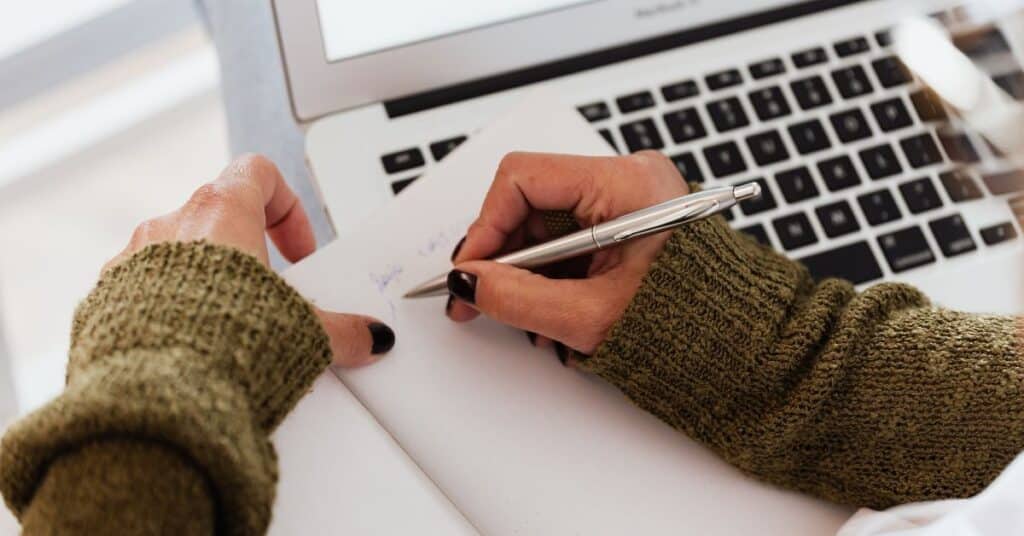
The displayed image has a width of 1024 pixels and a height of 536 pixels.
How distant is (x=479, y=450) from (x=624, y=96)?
23cm

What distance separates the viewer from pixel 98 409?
0.28 m

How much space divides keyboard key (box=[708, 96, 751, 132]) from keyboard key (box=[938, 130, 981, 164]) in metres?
0.12

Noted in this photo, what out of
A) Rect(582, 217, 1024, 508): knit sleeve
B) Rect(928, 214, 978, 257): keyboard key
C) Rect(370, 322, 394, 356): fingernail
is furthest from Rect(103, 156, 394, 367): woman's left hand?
Rect(928, 214, 978, 257): keyboard key

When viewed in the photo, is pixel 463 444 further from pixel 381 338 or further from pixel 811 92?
pixel 811 92

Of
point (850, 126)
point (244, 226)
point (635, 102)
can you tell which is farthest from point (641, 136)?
point (244, 226)

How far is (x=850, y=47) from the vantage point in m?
0.54

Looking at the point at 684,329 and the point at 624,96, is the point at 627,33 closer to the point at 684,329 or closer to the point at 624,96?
the point at 624,96

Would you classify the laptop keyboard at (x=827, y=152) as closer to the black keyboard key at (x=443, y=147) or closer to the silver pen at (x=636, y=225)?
the black keyboard key at (x=443, y=147)

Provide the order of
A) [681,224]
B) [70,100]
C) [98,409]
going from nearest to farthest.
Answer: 1. [98,409]
2. [681,224]
3. [70,100]

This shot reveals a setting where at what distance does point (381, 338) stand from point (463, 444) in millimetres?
62

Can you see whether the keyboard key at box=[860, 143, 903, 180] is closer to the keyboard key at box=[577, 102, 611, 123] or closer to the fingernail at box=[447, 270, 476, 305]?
the keyboard key at box=[577, 102, 611, 123]

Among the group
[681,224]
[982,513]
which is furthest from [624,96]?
[982,513]

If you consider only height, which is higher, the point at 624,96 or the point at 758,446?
the point at 624,96

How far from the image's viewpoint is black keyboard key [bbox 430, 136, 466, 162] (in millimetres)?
495
